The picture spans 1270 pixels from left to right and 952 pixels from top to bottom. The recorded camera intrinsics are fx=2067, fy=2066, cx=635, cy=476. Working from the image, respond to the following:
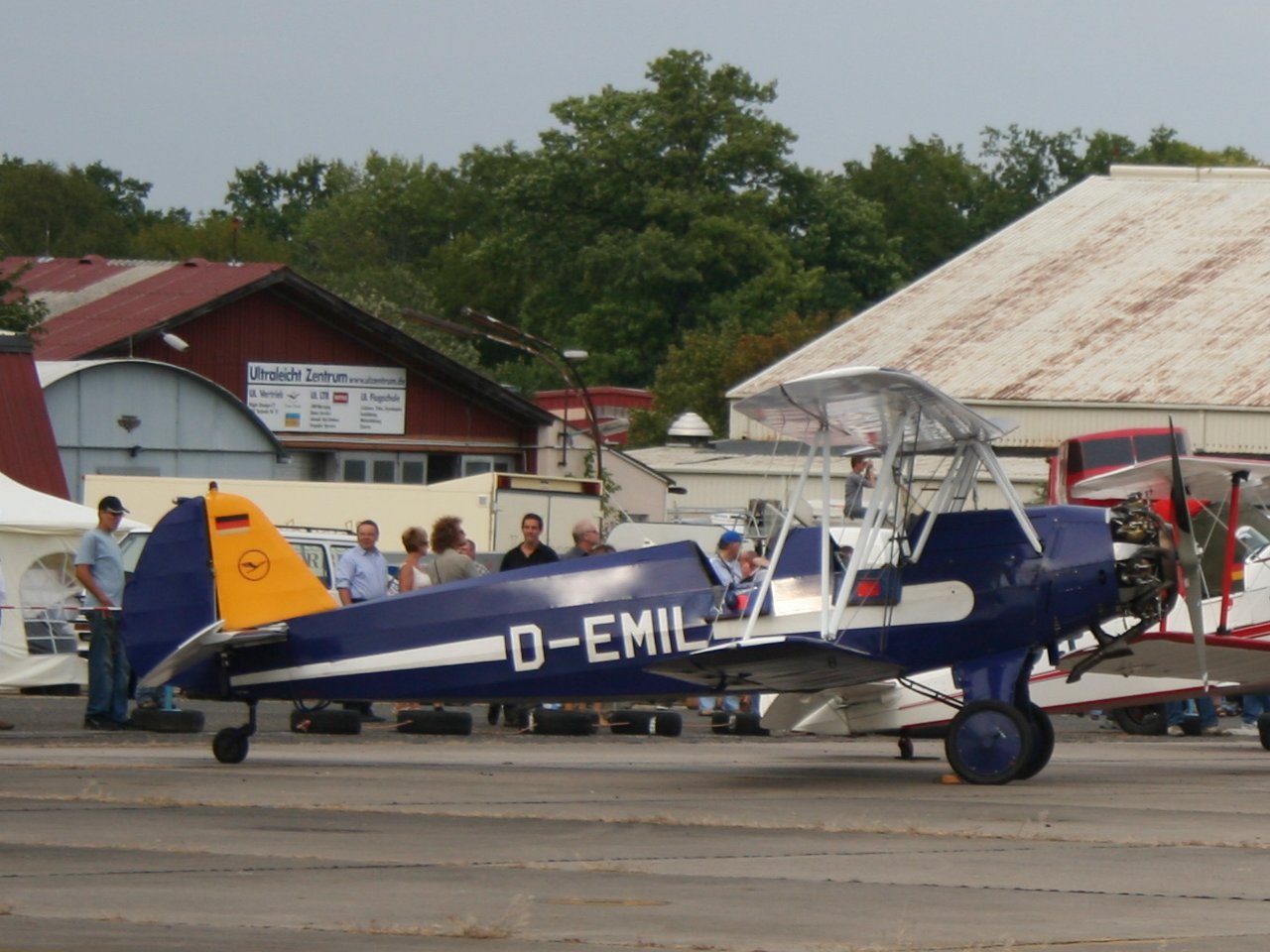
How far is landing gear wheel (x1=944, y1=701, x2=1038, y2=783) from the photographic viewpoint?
12.4m

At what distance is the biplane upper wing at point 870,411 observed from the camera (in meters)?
11.9

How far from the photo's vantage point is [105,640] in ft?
53.1

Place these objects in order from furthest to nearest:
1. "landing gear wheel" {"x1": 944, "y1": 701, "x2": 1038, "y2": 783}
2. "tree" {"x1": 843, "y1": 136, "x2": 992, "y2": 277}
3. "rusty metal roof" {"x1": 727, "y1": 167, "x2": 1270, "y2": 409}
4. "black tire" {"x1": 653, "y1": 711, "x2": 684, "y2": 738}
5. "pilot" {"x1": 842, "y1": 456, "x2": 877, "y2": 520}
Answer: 1. "tree" {"x1": 843, "y1": 136, "x2": 992, "y2": 277}
2. "rusty metal roof" {"x1": 727, "y1": 167, "x2": 1270, "y2": 409}
3. "black tire" {"x1": 653, "y1": 711, "x2": 684, "y2": 738}
4. "pilot" {"x1": 842, "y1": 456, "x2": 877, "y2": 520}
5. "landing gear wheel" {"x1": 944, "y1": 701, "x2": 1038, "y2": 783}

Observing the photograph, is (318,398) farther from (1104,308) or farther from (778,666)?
(778,666)

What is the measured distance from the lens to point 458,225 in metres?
118

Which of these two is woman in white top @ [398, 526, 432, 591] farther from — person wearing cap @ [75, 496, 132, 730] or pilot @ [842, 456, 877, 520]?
pilot @ [842, 456, 877, 520]

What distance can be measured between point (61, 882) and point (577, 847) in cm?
238

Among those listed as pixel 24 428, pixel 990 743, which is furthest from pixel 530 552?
pixel 24 428

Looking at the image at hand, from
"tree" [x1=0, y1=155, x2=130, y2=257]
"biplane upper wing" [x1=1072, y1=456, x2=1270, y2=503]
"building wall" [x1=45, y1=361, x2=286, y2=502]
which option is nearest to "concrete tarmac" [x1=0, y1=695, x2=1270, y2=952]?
"biplane upper wing" [x1=1072, y1=456, x2=1270, y2=503]

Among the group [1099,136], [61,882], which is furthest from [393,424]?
[1099,136]

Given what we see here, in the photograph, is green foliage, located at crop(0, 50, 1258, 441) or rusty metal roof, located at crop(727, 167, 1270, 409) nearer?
rusty metal roof, located at crop(727, 167, 1270, 409)

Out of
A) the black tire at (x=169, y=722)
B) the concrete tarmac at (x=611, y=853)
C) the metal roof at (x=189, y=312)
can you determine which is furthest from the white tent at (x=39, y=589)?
the metal roof at (x=189, y=312)

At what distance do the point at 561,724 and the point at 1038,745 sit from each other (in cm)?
586

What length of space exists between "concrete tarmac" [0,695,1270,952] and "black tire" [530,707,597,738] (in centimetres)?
254
